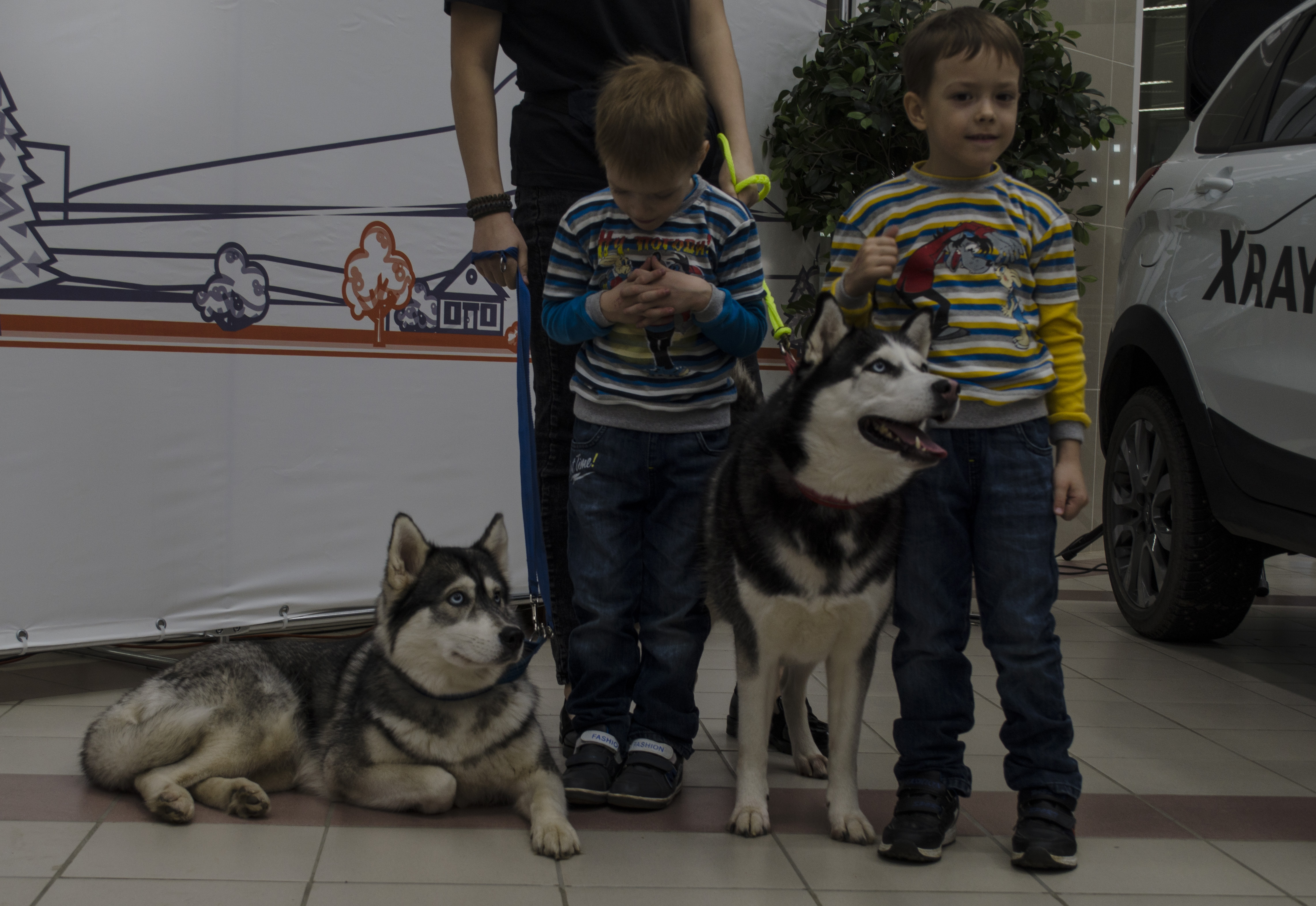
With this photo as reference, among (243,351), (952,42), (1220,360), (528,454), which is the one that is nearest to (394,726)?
(528,454)

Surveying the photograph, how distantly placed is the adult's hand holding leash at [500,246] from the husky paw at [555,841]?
123cm

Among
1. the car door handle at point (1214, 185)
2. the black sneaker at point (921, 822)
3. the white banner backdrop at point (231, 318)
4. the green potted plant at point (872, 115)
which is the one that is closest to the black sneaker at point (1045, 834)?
the black sneaker at point (921, 822)

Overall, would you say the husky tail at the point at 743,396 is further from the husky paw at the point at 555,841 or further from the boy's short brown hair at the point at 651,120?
the husky paw at the point at 555,841

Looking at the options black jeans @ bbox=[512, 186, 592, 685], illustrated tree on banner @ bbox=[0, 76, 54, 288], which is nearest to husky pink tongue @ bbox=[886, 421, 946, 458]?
black jeans @ bbox=[512, 186, 592, 685]

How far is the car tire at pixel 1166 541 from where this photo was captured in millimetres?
3873

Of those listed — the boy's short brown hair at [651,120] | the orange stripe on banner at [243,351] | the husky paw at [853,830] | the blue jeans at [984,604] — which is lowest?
the husky paw at [853,830]

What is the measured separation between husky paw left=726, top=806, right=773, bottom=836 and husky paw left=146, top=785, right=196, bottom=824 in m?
1.16

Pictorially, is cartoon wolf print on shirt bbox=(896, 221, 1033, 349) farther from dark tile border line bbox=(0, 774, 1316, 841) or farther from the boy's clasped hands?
dark tile border line bbox=(0, 774, 1316, 841)

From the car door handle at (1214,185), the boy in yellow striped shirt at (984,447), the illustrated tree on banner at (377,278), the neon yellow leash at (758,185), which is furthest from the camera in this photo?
the illustrated tree on banner at (377,278)

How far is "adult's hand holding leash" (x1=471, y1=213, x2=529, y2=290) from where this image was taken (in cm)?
255

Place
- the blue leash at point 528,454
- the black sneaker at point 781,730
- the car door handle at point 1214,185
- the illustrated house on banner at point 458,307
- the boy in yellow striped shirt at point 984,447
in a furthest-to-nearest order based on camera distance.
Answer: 1. the illustrated house on banner at point 458,307
2. the car door handle at point 1214,185
3. the black sneaker at point 781,730
4. the blue leash at point 528,454
5. the boy in yellow striped shirt at point 984,447

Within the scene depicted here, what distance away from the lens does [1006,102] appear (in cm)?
226

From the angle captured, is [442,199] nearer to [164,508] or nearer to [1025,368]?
[164,508]

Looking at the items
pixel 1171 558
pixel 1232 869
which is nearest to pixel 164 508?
pixel 1232 869
